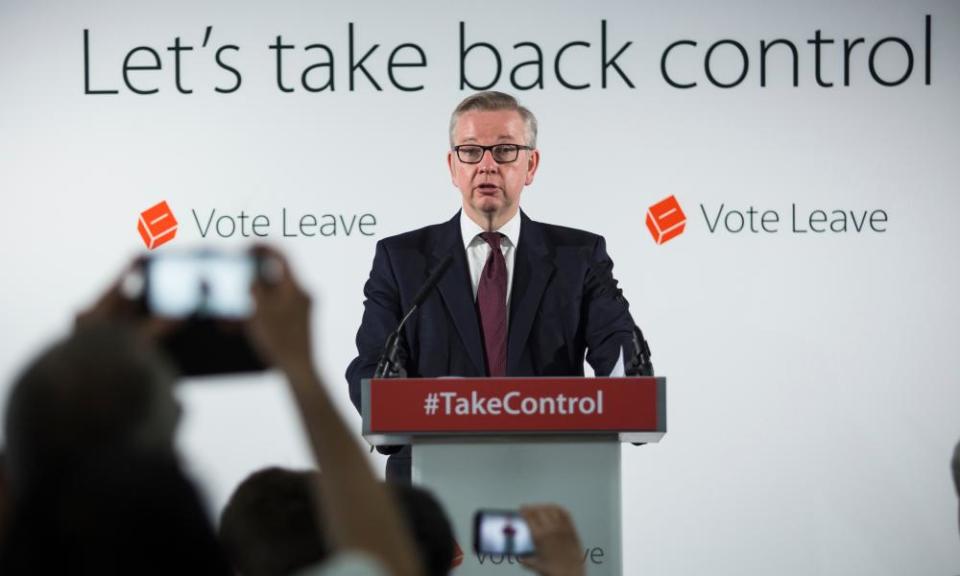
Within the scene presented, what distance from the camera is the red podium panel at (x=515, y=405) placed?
3127 millimetres

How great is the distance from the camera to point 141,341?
123cm

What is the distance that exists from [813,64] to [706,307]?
1.10m

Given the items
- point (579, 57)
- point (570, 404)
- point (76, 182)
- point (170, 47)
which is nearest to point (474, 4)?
point (579, 57)

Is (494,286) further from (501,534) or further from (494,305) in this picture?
(501,534)

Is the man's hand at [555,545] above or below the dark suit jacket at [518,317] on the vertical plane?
below

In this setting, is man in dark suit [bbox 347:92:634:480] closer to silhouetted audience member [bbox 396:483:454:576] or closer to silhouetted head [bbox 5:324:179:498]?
silhouetted audience member [bbox 396:483:454:576]

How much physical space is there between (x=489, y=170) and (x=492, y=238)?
0.75 ft

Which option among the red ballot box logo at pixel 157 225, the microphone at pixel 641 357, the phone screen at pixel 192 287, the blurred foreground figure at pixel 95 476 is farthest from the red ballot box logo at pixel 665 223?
the blurred foreground figure at pixel 95 476

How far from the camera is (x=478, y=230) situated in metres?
4.68

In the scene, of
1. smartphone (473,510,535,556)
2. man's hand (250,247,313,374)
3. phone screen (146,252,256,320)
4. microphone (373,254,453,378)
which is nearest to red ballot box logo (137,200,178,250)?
microphone (373,254,453,378)

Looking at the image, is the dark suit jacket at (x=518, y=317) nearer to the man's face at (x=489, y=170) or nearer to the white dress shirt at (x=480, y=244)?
the white dress shirt at (x=480, y=244)

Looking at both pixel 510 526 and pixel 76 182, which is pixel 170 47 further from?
pixel 510 526

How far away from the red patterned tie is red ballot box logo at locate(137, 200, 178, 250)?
1926 millimetres

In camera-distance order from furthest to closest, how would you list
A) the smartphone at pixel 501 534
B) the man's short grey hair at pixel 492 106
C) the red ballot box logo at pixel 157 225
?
the red ballot box logo at pixel 157 225 < the man's short grey hair at pixel 492 106 < the smartphone at pixel 501 534
